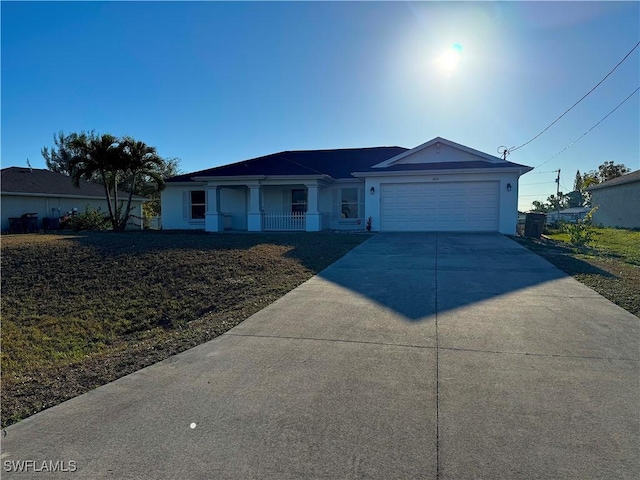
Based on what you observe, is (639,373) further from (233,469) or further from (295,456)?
(233,469)

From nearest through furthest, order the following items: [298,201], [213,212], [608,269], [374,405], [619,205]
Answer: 1. [374,405]
2. [608,269]
3. [213,212]
4. [298,201]
5. [619,205]

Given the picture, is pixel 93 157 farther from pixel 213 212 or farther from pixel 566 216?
pixel 566 216

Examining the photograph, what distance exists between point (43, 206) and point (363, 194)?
63.2 feet

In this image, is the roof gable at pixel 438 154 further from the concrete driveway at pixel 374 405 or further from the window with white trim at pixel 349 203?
the concrete driveway at pixel 374 405

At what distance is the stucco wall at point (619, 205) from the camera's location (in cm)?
2502

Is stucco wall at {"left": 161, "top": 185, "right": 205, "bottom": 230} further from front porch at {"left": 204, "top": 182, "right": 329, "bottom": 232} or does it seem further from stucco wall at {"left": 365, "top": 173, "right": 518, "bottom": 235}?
stucco wall at {"left": 365, "top": 173, "right": 518, "bottom": 235}

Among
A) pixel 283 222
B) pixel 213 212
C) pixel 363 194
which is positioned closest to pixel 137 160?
pixel 213 212

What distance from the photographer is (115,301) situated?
7324mm

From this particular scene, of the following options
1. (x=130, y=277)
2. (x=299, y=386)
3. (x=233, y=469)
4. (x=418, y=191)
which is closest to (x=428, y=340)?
(x=299, y=386)

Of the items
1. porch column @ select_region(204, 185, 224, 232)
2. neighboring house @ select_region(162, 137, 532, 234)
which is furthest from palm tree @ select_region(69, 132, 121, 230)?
porch column @ select_region(204, 185, 224, 232)

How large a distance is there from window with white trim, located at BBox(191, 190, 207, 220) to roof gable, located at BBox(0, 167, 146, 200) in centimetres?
646

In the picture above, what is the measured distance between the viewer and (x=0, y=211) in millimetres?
20531

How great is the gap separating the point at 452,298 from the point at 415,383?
3113 millimetres

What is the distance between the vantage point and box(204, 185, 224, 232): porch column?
19016 millimetres
